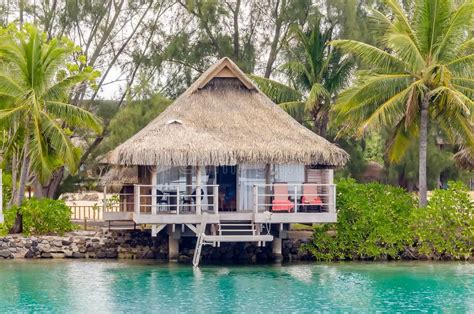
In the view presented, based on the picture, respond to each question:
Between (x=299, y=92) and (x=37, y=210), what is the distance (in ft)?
38.2

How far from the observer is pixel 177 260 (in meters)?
29.3

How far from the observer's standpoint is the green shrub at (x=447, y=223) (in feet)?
94.8

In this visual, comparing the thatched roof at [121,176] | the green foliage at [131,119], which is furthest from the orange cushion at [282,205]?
the green foliage at [131,119]

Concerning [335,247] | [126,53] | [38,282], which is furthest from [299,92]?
[38,282]

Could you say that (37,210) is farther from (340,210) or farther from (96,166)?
(340,210)

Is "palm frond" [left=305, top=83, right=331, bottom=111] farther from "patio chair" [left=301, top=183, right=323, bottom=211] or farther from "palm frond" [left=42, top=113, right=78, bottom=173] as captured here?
"palm frond" [left=42, top=113, right=78, bottom=173]

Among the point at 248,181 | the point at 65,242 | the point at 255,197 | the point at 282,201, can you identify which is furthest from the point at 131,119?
the point at 255,197

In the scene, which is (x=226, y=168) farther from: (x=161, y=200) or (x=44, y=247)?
(x=44, y=247)

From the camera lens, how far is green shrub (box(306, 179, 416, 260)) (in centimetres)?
2906

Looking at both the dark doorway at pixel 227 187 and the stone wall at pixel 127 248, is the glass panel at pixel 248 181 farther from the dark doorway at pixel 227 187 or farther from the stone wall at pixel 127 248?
the stone wall at pixel 127 248

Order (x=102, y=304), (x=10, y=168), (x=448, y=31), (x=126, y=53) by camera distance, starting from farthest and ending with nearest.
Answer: (x=126, y=53), (x=10, y=168), (x=448, y=31), (x=102, y=304)

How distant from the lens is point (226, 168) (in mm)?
29516

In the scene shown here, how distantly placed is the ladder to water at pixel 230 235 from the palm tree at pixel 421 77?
457 cm

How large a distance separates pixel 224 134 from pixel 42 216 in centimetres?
638
